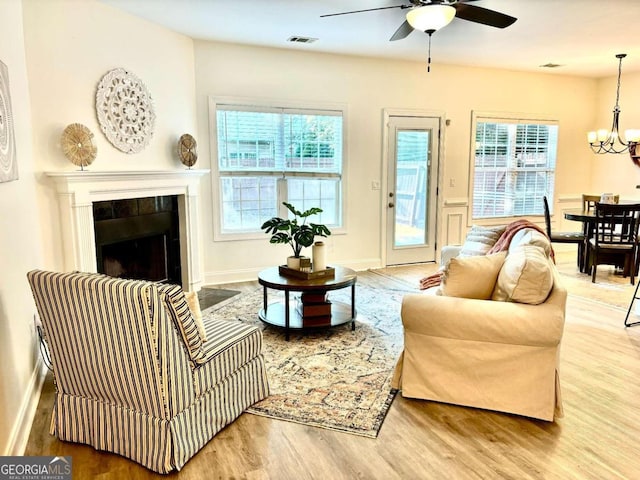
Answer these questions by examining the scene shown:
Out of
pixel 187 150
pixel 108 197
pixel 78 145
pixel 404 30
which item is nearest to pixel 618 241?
pixel 404 30

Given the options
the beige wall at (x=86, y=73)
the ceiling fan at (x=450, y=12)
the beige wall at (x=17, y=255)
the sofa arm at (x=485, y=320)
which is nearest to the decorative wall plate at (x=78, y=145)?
the beige wall at (x=86, y=73)

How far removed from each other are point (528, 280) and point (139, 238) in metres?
3.48

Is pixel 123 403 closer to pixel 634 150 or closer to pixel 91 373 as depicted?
pixel 91 373

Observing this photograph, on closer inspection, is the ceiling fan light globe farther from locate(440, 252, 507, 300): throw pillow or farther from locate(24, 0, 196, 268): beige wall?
locate(24, 0, 196, 268): beige wall

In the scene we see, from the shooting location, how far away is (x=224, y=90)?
5.16 metres

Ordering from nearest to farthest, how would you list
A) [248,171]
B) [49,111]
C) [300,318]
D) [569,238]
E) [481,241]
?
1. [49,111]
2. [481,241]
3. [300,318]
4. [248,171]
5. [569,238]

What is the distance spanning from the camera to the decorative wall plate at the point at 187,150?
15.5 ft

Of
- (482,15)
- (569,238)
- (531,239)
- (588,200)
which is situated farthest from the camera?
(588,200)

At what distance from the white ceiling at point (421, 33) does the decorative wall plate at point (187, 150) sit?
41.7 inches

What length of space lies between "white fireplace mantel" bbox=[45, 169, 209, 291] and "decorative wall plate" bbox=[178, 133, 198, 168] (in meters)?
0.12

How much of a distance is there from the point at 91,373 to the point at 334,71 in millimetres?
4603

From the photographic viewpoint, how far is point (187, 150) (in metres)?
4.76

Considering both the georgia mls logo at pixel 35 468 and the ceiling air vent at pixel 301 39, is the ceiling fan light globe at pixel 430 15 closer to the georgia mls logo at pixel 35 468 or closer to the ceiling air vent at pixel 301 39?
the ceiling air vent at pixel 301 39

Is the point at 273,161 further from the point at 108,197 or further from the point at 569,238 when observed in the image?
the point at 569,238
